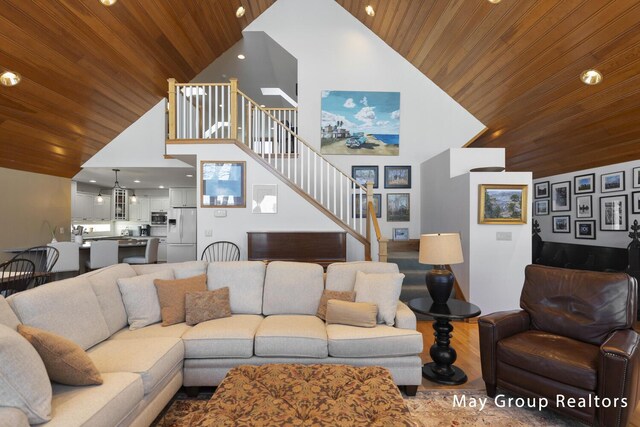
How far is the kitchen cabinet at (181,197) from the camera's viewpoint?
30.2ft

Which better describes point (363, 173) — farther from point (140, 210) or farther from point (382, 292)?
point (140, 210)

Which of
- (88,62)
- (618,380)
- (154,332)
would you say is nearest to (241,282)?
(154,332)

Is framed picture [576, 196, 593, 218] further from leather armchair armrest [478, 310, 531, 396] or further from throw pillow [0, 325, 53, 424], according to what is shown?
throw pillow [0, 325, 53, 424]

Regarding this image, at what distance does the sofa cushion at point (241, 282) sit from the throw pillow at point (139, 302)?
51 centimetres

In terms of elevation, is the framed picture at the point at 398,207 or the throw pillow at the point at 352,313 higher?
the framed picture at the point at 398,207

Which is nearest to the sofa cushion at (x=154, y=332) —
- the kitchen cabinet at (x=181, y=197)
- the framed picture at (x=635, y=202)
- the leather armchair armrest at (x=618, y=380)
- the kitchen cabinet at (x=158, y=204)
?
the leather armchair armrest at (x=618, y=380)

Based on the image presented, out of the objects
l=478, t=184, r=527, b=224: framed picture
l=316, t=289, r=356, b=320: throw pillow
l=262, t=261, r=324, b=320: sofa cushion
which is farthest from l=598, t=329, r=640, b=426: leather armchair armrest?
l=478, t=184, r=527, b=224: framed picture

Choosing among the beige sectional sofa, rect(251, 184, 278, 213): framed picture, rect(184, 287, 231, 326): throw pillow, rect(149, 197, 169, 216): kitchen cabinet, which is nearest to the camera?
the beige sectional sofa

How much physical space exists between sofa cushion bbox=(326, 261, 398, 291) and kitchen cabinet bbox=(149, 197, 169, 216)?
8.13m

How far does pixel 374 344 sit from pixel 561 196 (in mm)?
5481

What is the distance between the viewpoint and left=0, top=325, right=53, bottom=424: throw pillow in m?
1.31

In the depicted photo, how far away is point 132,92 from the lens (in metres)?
5.35

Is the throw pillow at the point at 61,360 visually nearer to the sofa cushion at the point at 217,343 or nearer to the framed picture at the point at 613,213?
the sofa cushion at the point at 217,343

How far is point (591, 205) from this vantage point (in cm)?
523
